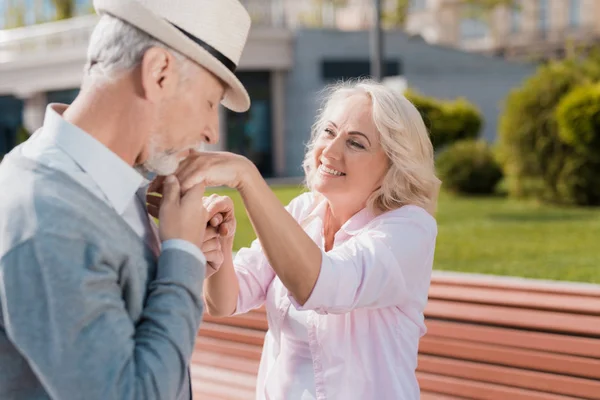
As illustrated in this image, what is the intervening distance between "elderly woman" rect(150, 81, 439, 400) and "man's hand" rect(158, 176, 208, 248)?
1.43 feet

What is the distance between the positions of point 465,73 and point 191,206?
2988cm

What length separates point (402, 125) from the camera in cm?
250

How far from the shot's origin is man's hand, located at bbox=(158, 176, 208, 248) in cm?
162

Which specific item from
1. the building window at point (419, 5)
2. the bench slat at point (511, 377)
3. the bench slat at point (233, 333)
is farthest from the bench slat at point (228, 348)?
the building window at point (419, 5)

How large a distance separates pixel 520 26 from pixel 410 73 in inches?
798

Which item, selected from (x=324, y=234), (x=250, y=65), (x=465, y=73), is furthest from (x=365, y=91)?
(x=465, y=73)

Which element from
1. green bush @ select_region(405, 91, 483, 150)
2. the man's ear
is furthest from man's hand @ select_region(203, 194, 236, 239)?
green bush @ select_region(405, 91, 483, 150)

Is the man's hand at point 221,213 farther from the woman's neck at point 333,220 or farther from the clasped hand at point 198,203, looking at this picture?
the woman's neck at point 333,220

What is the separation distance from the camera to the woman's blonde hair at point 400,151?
8.20 feet

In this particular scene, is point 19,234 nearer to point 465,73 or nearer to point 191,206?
point 191,206

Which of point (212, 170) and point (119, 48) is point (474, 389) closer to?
point (212, 170)

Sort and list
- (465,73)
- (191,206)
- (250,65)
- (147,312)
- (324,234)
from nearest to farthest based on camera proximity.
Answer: (147,312) < (191,206) < (324,234) < (250,65) < (465,73)

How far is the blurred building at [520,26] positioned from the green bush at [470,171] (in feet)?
88.1

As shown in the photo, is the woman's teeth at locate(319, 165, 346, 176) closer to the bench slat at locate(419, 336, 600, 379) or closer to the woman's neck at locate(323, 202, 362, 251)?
the woman's neck at locate(323, 202, 362, 251)
